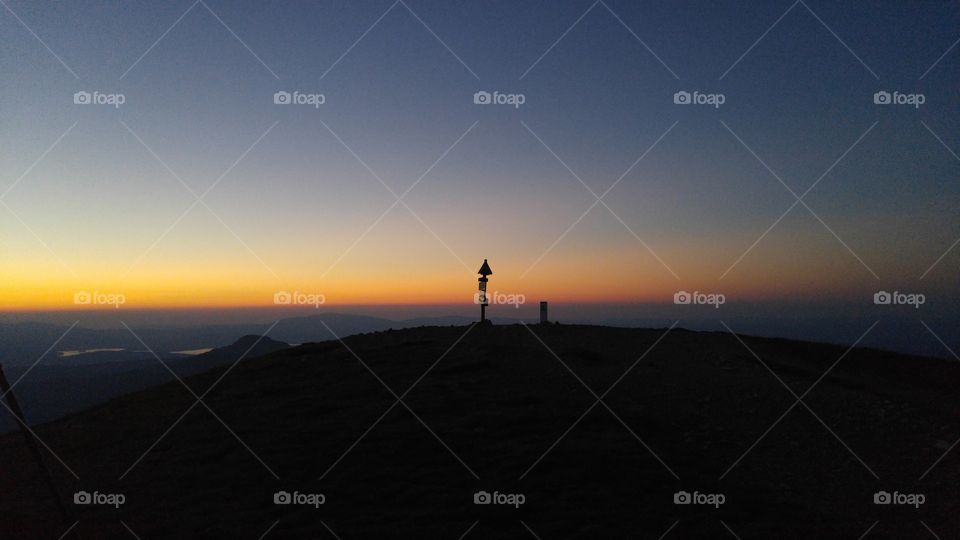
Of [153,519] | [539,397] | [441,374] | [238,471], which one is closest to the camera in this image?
[153,519]

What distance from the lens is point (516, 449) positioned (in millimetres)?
→ 15570

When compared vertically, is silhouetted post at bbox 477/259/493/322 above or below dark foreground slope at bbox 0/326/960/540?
above

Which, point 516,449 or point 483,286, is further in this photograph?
point 483,286

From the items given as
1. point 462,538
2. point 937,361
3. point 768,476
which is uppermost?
point 937,361

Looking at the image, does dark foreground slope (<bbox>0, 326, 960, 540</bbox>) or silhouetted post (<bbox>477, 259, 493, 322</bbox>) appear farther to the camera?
silhouetted post (<bbox>477, 259, 493, 322</bbox>)

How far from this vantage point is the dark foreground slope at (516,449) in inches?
488

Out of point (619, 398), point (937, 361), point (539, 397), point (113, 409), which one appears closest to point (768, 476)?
point (619, 398)

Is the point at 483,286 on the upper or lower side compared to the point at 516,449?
upper

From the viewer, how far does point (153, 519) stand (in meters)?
13.1

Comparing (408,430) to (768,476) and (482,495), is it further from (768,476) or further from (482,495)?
(768,476)

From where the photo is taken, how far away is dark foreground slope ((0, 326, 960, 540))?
12.4 meters

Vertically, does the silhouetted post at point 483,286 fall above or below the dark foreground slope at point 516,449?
above

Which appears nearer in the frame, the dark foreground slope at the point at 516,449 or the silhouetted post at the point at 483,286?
the dark foreground slope at the point at 516,449

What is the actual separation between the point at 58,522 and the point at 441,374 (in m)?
12.0
